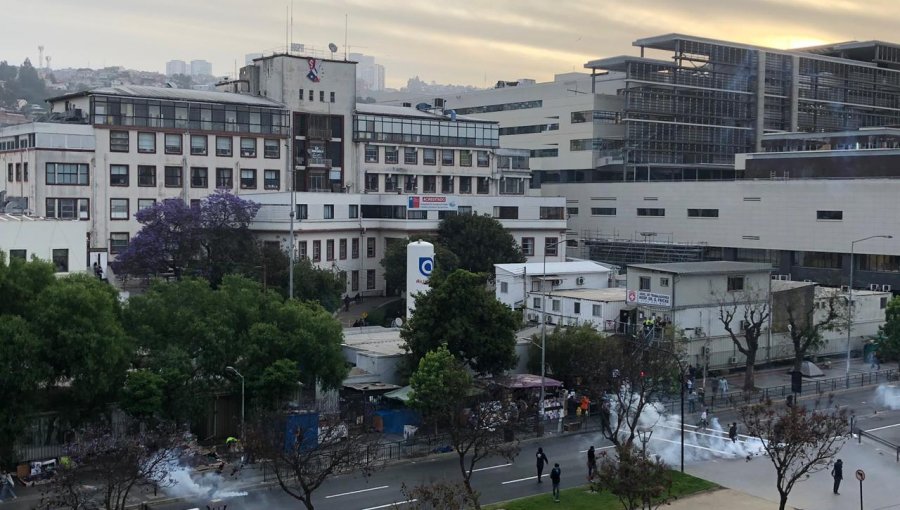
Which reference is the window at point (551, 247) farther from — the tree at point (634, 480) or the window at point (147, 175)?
the tree at point (634, 480)

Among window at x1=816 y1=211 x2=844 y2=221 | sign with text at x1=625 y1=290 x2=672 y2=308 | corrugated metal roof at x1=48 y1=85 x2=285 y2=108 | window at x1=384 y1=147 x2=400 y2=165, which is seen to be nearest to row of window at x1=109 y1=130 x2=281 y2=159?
corrugated metal roof at x1=48 y1=85 x2=285 y2=108

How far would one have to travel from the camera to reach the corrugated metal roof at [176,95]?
266 ft

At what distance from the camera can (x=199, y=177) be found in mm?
84125

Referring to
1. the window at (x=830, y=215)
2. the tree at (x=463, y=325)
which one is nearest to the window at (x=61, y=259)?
the tree at (x=463, y=325)

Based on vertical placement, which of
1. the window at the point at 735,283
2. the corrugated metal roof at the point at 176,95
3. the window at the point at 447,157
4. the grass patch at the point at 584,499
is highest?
the corrugated metal roof at the point at 176,95

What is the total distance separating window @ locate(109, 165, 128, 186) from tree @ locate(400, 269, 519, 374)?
41.3m

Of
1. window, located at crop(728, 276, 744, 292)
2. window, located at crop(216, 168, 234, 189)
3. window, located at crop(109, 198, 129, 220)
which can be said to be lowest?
window, located at crop(728, 276, 744, 292)

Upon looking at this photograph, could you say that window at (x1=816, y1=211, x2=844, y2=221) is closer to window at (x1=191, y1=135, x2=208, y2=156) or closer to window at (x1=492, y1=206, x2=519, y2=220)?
window at (x1=492, y1=206, x2=519, y2=220)

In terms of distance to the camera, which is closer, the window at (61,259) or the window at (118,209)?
the window at (61,259)

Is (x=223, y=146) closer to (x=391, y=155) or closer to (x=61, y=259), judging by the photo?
(x=391, y=155)

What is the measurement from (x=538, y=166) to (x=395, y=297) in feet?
125

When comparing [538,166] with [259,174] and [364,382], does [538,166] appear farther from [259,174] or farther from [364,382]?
[364,382]

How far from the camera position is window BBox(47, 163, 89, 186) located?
77500 millimetres

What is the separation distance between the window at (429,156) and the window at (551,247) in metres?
13.2
